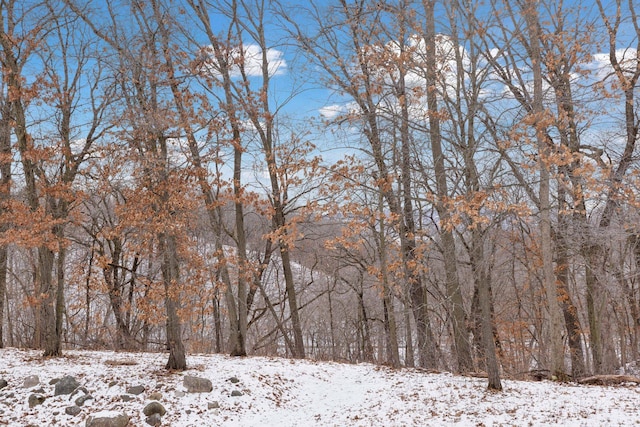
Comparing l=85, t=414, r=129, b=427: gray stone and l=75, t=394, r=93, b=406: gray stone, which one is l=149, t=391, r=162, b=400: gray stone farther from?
l=75, t=394, r=93, b=406: gray stone

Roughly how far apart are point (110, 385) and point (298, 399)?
12.0 feet

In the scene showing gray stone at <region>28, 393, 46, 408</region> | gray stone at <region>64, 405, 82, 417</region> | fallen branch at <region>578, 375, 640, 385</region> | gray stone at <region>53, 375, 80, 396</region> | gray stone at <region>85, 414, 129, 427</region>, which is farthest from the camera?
fallen branch at <region>578, 375, 640, 385</region>

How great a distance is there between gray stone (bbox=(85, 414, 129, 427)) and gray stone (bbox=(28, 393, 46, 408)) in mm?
1326

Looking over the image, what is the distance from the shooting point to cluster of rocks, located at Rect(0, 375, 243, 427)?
8000 millimetres

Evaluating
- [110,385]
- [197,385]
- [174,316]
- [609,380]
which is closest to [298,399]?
[197,385]

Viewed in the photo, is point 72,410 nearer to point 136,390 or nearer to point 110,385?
point 110,385

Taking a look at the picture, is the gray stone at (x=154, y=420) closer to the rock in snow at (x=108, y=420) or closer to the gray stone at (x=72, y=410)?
the rock in snow at (x=108, y=420)

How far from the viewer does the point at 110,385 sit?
9.16 metres

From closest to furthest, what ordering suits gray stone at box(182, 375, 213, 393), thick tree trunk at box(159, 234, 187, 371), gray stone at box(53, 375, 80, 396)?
gray stone at box(53, 375, 80, 396) → gray stone at box(182, 375, 213, 393) → thick tree trunk at box(159, 234, 187, 371)

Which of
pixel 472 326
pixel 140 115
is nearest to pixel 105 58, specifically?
pixel 140 115

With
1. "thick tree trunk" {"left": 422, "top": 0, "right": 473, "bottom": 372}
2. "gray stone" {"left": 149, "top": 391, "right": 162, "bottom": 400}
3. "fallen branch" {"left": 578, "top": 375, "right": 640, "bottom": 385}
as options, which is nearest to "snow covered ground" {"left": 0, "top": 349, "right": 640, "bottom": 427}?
"gray stone" {"left": 149, "top": 391, "right": 162, "bottom": 400}

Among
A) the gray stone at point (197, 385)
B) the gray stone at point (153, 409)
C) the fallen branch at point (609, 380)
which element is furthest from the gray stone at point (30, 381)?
the fallen branch at point (609, 380)

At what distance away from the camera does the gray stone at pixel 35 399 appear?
28.1 ft

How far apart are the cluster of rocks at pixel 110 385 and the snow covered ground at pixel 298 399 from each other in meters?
0.06
